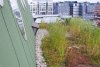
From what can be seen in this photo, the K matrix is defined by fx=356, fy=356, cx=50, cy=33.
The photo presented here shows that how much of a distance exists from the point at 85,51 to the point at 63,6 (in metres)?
38.6

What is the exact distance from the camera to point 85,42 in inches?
482

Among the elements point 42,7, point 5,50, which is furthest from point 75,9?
point 5,50

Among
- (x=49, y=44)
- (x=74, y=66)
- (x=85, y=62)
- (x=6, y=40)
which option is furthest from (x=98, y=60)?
(x=6, y=40)

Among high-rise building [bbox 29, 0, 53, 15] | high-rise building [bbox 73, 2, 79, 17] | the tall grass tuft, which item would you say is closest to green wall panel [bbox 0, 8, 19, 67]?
the tall grass tuft

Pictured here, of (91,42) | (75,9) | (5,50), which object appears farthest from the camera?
(75,9)

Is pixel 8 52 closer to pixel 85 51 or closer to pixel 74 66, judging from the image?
pixel 74 66

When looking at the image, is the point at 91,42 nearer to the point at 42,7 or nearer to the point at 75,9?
the point at 75,9

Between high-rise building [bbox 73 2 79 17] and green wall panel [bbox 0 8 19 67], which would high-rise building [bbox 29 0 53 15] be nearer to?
high-rise building [bbox 73 2 79 17]

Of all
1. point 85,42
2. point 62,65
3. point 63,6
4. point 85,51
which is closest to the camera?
point 62,65

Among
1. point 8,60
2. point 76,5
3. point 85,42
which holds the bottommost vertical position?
point 76,5

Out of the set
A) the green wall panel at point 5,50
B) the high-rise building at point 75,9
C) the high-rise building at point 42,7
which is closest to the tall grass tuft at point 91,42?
the green wall panel at point 5,50

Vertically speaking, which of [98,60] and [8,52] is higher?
[8,52]

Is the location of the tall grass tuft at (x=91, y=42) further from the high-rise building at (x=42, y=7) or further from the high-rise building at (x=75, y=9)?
the high-rise building at (x=42, y=7)

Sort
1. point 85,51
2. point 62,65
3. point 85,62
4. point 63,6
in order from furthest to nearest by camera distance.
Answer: point 63,6 → point 85,51 → point 85,62 → point 62,65
